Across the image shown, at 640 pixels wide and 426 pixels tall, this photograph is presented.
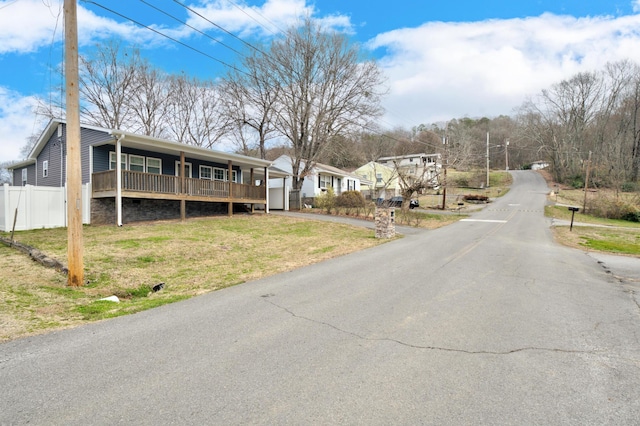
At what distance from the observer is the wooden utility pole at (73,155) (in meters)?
6.71

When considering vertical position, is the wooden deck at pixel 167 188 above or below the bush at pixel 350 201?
above

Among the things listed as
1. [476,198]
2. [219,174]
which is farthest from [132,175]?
[476,198]

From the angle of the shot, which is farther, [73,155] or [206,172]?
[206,172]

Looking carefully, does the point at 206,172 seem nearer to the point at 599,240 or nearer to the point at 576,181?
the point at 599,240

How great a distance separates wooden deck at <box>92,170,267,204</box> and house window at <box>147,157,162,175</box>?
1.88 m

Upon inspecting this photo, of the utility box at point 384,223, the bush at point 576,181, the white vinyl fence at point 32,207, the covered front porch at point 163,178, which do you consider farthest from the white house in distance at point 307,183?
the bush at point 576,181

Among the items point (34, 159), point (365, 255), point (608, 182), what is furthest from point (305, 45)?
point (608, 182)

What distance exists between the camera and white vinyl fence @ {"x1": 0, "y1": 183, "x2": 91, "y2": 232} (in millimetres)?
14109

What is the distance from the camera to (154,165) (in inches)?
740

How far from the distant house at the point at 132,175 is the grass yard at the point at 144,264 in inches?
71.1

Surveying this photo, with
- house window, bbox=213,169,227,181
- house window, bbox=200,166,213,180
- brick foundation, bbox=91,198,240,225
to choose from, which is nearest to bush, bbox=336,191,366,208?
house window, bbox=213,169,227,181

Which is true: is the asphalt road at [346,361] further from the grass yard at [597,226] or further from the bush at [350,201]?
the bush at [350,201]

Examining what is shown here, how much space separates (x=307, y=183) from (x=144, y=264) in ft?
91.5

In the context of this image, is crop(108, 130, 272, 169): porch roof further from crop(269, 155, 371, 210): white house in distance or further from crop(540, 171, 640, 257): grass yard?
crop(540, 171, 640, 257): grass yard
